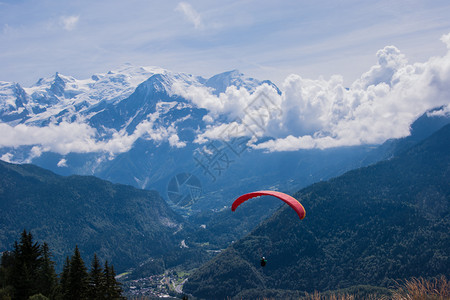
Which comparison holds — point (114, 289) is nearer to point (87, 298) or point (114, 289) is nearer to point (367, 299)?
point (87, 298)

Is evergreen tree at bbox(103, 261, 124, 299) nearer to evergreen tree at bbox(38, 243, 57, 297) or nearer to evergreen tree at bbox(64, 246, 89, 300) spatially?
evergreen tree at bbox(64, 246, 89, 300)

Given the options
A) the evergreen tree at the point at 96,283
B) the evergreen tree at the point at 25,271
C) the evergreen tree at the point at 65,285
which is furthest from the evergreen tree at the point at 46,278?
the evergreen tree at the point at 96,283

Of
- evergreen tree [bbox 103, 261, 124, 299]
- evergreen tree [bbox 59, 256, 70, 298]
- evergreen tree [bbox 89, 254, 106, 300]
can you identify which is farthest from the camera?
evergreen tree [bbox 103, 261, 124, 299]

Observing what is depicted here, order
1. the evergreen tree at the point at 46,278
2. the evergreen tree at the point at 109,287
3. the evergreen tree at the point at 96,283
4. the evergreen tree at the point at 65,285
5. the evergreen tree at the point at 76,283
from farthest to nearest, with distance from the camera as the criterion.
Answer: the evergreen tree at the point at 46,278 → the evergreen tree at the point at 109,287 → the evergreen tree at the point at 65,285 → the evergreen tree at the point at 96,283 → the evergreen tree at the point at 76,283

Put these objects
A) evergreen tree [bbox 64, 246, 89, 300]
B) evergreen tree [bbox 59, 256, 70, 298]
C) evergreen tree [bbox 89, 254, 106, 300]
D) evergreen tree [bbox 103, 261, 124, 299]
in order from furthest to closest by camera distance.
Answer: evergreen tree [bbox 103, 261, 124, 299]
evergreen tree [bbox 59, 256, 70, 298]
evergreen tree [bbox 89, 254, 106, 300]
evergreen tree [bbox 64, 246, 89, 300]

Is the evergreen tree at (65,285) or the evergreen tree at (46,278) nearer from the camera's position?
the evergreen tree at (65,285)

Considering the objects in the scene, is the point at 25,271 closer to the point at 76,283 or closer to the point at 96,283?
the point at 76,283

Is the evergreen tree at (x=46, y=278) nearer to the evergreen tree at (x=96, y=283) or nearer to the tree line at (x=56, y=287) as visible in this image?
the tree line at (x=56, y=287)

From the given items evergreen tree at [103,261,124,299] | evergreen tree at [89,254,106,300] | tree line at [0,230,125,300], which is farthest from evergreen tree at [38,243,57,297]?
evergreen tree at [103,261,124,299]

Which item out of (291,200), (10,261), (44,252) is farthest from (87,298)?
(291,200)

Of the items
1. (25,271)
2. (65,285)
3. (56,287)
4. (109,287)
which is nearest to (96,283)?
(109,287)

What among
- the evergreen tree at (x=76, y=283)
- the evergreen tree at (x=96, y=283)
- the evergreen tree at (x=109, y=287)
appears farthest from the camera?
the evergreen tree at (x=109, y=287)

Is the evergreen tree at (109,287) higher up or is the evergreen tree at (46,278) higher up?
the evergreen tree at (46,278)
